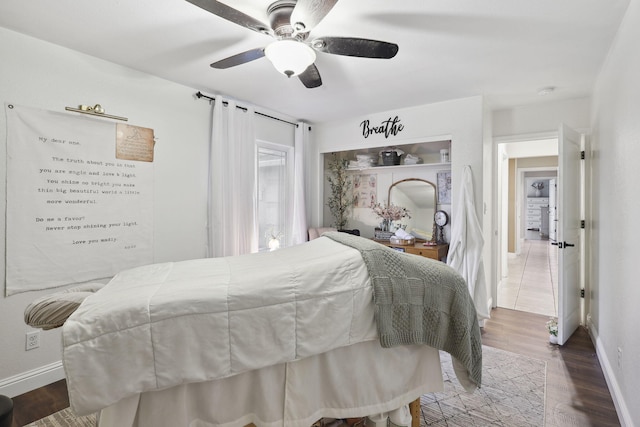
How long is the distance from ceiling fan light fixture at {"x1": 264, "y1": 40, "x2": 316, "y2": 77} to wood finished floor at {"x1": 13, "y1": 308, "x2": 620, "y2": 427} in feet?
8.32

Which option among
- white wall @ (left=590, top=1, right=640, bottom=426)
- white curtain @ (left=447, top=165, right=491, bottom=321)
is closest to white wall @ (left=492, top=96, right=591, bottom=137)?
white wall @ (left=590, top=1, right=640, bottom=426)

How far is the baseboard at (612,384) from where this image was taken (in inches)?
70.3

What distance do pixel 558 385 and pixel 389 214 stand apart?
2.47m

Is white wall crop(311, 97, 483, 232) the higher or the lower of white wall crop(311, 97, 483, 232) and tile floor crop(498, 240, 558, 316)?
the higher

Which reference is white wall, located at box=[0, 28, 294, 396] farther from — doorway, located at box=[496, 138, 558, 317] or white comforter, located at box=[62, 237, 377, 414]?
doorway, located at box=[496, 138, 558, 317]

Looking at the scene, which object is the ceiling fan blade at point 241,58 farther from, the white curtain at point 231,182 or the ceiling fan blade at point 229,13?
the white curtain at point 231,182

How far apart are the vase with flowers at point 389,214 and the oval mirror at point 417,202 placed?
0.17 ft

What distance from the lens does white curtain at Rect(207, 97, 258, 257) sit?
3.15m

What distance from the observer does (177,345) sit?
1127 mm

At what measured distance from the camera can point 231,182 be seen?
3.26 metres

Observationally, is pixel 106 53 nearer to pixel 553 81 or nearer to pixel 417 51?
pixel 417 51

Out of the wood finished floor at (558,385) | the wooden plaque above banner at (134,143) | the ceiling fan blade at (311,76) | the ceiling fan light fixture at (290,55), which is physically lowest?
the wood finished floor at (558,385)

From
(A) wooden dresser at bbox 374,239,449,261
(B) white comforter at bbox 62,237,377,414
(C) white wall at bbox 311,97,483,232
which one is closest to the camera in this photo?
(B) white comforter at bbox 62,237,377,414

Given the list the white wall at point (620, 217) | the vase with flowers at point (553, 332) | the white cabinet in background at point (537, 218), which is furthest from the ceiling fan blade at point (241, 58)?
the white cabinet in background at point (537, 218)
